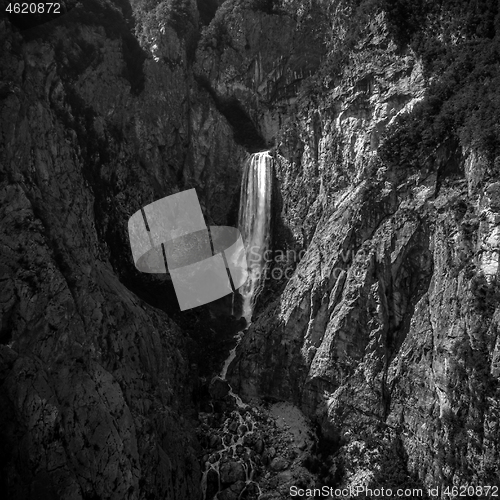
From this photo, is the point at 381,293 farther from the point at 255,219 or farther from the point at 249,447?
the point at 255,219

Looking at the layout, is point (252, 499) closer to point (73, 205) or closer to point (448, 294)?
point (448, 294)

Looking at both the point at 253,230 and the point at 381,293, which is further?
the point at 253,230

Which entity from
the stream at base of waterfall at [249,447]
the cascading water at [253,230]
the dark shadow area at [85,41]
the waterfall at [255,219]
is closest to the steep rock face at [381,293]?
the stream at base of waterfall at [249,447]

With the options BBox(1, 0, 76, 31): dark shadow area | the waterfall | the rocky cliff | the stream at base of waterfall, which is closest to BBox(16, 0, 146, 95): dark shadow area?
BBox(1, 0, 76, 31): dark shadow area

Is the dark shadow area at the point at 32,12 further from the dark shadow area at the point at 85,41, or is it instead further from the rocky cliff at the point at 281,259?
Result: the rocky cliff at the point at 281,259

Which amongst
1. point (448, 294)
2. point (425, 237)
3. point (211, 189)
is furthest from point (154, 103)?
point (448, 294)

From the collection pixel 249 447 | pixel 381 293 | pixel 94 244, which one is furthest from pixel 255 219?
pixel 249 447
